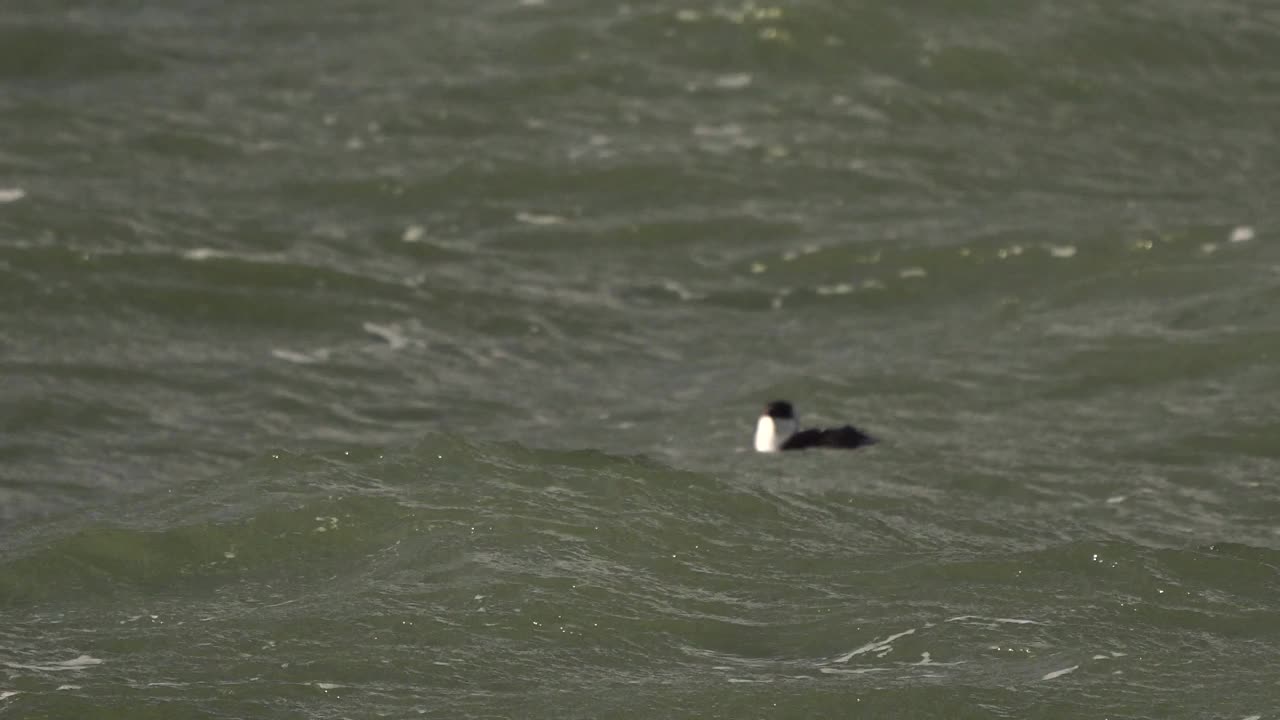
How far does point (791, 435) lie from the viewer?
10.8 metres

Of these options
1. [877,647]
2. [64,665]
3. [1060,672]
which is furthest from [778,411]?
[64,665]

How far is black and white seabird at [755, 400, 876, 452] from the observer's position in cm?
1073

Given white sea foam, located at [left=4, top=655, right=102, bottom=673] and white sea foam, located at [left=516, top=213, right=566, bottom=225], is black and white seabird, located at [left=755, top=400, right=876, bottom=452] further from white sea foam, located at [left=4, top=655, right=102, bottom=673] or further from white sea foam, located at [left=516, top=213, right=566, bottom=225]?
white sea foam, located at [left=516, top=213, right=566, bottom=225]

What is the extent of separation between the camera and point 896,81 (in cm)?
1741

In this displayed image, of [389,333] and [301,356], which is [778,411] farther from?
[301,356]

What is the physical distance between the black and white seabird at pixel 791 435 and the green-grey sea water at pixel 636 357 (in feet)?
0.34

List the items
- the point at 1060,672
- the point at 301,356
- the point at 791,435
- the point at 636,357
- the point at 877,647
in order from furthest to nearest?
the point at 636,357 → the point at 301,356 → the point at 791,435 → the point at 877,647 → the point at 1060,672

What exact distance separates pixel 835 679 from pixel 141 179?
943 centimetres

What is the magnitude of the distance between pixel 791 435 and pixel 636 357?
6.99 ft

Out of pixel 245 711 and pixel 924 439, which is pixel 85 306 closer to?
pixel 924 439

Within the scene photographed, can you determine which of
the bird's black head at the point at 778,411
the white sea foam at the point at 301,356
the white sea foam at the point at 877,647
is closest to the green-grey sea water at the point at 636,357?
the white sea foam at the point at 877,647

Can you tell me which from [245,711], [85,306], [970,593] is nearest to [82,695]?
[245,711]

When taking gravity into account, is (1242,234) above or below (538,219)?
below

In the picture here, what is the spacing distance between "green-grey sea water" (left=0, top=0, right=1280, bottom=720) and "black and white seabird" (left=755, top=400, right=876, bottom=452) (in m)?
0.10
